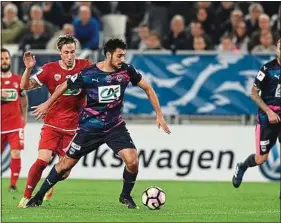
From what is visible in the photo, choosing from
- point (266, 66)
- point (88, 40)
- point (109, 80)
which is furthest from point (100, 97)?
point (88, 40)

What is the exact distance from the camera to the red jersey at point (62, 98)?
1320cm

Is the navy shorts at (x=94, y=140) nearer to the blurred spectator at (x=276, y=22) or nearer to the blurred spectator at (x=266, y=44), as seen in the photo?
the blurred spectator at (x=266, y=44)

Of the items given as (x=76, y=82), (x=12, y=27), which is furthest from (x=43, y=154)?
(x=12, y=27)

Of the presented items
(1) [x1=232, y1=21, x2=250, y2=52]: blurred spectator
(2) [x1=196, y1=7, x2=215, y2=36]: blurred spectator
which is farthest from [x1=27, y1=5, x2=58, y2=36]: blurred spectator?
(1) [x1=232, y1=21, x2=250, y2=52]: blurred spectator

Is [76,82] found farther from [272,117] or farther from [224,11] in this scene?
[224,11]

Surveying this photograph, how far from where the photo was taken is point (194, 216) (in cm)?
1141

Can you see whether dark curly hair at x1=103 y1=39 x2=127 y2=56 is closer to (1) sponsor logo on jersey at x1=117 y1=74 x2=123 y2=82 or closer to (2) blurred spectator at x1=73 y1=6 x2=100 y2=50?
(1) sponsor logo on jersey at x1=117 y1=74 x2=123 y2=82

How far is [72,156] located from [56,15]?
1080 centimetres

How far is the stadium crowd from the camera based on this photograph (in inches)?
818

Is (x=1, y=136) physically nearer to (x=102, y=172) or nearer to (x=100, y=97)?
(x=102, y=172)

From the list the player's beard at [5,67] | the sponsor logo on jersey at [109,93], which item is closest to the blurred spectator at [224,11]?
the player's beard at [5,67]

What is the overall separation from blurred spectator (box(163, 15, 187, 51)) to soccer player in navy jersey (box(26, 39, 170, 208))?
8876 mm

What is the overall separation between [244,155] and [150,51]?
113 inches

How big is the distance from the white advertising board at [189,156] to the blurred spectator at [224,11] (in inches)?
121
